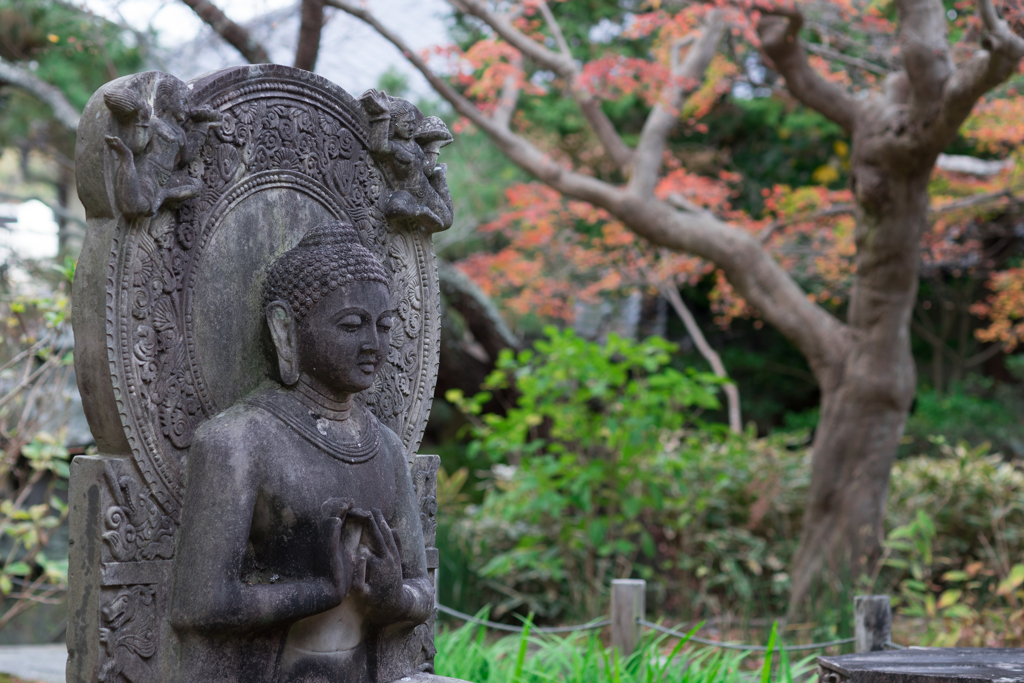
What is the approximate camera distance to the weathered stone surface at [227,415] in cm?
195

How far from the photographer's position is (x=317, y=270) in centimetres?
207

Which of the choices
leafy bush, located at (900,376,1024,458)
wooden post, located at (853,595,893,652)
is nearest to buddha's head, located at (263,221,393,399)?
wooden post, located at (853,595,893,652)

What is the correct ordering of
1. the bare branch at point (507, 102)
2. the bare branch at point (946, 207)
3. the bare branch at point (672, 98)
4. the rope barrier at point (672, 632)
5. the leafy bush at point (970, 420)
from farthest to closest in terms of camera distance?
the leafy bush at point (970, 420), the bare branch at point (946, 207), the bare branch at point (507, 102), the bare branch at point (672, 98), the rope barrier at point (672, 632)

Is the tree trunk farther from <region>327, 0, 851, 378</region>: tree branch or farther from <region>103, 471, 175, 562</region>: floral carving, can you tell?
<region>103, 471, 175, 562</region>: floral carving

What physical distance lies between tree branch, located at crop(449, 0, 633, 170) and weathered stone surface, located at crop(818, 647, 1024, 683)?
168 inches

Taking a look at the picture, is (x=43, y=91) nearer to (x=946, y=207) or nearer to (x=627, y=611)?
(x=627, y=611)

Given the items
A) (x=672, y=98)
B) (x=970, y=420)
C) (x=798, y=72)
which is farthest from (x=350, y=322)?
(x=970, y=420)

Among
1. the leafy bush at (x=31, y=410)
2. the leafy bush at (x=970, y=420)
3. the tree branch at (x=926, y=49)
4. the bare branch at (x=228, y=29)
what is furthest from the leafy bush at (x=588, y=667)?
the leafy bush at (x=970, y=420)

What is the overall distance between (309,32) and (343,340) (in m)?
3.95

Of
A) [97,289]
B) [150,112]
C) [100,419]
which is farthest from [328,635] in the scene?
[150,112]

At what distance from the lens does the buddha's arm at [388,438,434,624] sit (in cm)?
214

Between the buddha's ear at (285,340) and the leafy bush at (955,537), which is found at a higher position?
the buddha's ear at (285,340)

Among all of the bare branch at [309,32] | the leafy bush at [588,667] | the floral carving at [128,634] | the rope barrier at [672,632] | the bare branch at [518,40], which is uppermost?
the bare branch at [518,40]

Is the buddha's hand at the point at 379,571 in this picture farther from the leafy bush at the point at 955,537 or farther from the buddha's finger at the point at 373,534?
the leafy bush at the point at 955,537
